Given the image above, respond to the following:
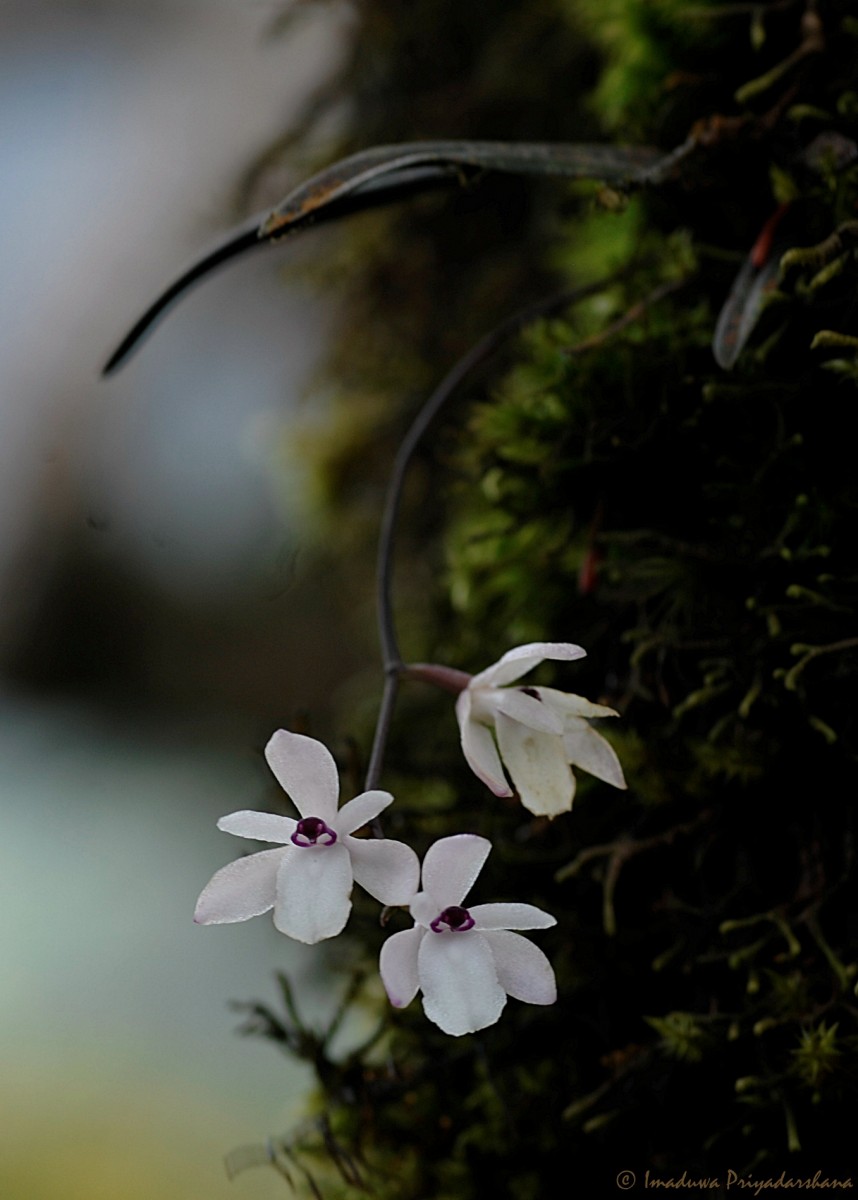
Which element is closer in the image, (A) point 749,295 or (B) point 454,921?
(B) point 454,921

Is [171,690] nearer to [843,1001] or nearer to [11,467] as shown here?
[11,467]

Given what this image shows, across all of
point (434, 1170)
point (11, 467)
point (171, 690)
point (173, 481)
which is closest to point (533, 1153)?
point (434, 1170)

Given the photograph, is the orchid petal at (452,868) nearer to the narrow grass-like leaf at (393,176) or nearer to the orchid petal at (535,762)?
the orchid petal at (535,762)

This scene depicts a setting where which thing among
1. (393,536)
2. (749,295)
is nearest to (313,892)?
(393,536)

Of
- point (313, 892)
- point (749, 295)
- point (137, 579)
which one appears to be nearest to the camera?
point (313, 892)

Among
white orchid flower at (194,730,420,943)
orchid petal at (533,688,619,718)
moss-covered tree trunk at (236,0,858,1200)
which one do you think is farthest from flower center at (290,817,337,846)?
moss-covered tree trunk at (236,0,858,1200)

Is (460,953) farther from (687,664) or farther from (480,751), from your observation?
(687,664)

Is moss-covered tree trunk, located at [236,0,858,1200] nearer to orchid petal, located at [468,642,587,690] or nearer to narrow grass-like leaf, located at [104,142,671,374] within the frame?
narrow grass-like leaf, located at [104,142,671,374]

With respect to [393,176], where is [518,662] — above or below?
below
